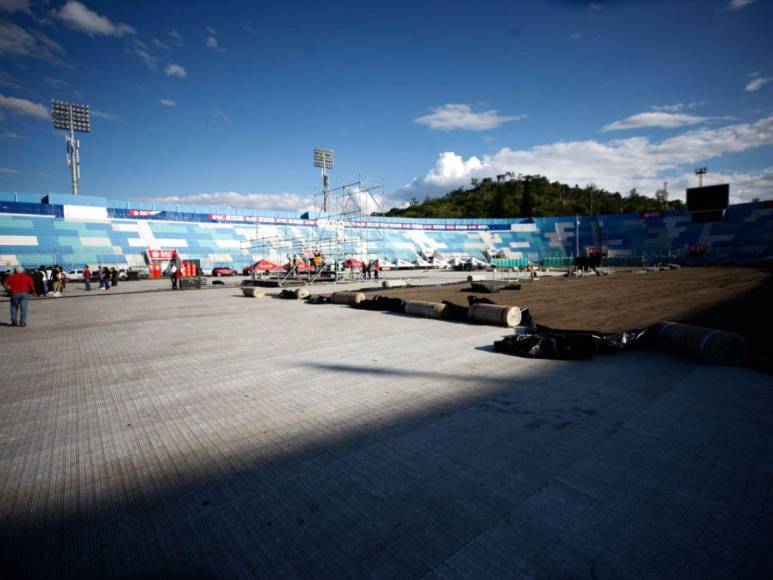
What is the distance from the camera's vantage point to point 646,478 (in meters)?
3.15

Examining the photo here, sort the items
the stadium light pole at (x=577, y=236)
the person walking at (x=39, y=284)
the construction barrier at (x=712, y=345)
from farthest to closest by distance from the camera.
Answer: the stadium light pole at (x=577, y=236) < the person walking at (x=39, y=284) < the construction barrier at (x=712, y=345)

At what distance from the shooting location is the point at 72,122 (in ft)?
153

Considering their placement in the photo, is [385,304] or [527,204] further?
[527,204]

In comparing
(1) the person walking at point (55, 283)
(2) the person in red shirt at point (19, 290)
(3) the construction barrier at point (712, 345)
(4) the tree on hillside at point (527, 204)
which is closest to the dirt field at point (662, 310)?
(3) the construction barrier at point (712, 345)

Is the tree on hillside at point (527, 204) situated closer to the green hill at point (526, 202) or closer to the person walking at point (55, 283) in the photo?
the green hill at point (526, 202)

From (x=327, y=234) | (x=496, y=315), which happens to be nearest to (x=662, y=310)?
(x=496, y=315)

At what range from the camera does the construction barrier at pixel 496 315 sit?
9797 millimetres

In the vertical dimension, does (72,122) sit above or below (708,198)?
above

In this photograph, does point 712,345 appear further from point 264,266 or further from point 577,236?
point 577,236

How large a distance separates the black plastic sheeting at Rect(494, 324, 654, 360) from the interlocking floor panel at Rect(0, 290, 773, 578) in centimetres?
28

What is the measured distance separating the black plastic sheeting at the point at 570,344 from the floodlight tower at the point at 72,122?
54.4 meters

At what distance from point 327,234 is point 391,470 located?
43977 mm

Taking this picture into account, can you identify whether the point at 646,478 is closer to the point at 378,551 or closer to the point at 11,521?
the point at 378,551

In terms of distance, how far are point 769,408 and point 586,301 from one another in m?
9.88
